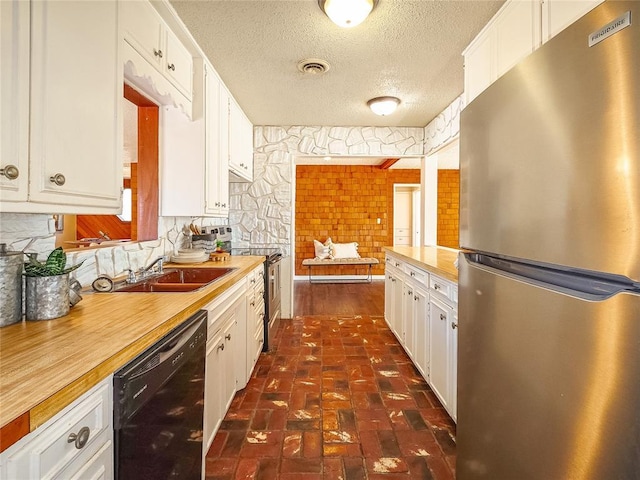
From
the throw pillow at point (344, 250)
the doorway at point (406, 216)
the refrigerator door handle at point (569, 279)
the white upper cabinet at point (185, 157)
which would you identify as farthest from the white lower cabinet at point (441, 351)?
the doorway at point (406, 216)

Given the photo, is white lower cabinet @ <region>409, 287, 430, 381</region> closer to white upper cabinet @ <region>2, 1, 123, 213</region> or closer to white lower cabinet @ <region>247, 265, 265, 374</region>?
white lower cabinet @ <region>247, 265, 265, 374</region>

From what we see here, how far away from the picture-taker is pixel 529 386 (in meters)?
0.89

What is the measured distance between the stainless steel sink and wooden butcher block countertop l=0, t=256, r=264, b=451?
0.39 m

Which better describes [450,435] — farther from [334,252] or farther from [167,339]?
[334,252]

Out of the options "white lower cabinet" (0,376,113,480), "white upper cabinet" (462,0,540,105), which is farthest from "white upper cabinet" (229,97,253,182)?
"white lower cabinet" (0,376,113,480)

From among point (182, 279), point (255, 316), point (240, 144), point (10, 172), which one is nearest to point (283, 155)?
point (240, 144)

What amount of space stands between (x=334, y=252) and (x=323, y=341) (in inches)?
145

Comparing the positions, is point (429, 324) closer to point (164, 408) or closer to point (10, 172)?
point (164, 408)

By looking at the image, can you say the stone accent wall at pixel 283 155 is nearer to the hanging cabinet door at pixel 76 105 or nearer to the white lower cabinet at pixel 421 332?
the white lower cabinet at pixel 421 332

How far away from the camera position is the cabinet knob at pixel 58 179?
984 millimetres

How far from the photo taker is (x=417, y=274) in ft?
8.39

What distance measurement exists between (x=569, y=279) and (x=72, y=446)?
118 centimetres

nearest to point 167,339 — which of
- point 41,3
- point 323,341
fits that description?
point 41,3

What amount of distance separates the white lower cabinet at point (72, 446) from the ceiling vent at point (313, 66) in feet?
7.83
